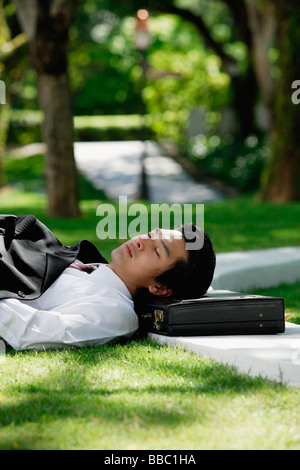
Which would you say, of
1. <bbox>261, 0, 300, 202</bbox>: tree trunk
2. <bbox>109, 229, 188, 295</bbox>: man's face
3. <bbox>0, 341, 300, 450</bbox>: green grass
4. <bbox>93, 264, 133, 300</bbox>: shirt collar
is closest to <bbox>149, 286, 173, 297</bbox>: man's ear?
<bbox>109, 229, 188, 295</bbox>: man's face

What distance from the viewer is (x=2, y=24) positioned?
Result: 1930cm

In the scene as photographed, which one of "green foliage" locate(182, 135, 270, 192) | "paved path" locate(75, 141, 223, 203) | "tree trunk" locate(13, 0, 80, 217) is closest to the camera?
"tree trunk" locate(13, 0, 80, 217)

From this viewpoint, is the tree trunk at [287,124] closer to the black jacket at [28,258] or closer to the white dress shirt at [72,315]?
the black jacket at [28,258]

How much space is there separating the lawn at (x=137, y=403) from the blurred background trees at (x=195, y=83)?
8.83 meters

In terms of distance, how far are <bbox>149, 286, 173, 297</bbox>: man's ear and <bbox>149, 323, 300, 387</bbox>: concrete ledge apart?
0.82 feet

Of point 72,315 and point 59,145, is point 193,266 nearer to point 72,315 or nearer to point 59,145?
point 72,315

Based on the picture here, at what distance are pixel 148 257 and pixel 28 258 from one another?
0.70m

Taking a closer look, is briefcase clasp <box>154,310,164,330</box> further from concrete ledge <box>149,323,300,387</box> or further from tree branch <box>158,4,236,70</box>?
tree branch <box>158,4,236,70</box>

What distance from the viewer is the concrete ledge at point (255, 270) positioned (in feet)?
22.2

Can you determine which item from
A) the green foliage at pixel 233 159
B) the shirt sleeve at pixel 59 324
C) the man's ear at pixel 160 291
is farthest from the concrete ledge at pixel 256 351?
the green foliage at pixel 233 159

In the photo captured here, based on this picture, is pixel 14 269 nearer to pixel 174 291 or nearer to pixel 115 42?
pixel 174 291

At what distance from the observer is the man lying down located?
163 inches

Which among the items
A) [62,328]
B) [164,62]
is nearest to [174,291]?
[62,328]

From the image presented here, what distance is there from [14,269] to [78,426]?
1436 mm
